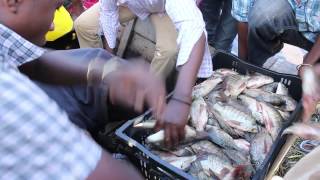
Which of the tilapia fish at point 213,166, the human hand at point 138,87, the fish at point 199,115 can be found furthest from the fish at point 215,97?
the human hand at point 138,87

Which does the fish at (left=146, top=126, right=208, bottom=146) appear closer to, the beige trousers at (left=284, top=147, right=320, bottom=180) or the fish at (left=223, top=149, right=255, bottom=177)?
the fish at (left=223, top=149, right=255, bottom=177)

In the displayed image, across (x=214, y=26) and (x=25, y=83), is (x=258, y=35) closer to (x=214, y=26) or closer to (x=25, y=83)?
(x=214, y=26)

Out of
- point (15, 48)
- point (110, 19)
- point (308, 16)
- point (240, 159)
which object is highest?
point (15, 48)

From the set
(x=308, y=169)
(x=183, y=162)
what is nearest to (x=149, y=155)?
(x=183, y=162)

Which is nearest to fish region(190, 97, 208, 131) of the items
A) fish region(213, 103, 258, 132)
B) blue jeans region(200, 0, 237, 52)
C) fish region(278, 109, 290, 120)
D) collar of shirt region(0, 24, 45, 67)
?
fish region(213, 103, 258, 132)

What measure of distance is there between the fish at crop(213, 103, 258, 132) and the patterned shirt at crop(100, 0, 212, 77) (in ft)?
0.98

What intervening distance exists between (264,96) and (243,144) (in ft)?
1.38

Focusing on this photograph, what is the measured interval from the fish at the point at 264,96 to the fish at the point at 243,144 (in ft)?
1.17

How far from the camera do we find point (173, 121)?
6.31ft

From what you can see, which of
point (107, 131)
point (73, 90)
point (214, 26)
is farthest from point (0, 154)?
point (214, 26)

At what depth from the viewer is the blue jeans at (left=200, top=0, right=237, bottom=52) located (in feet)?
11.5

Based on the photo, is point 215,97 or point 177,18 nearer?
point 177,18

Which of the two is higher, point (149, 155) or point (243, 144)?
point (149, 155)

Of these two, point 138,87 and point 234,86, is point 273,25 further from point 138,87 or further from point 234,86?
point 138,87
